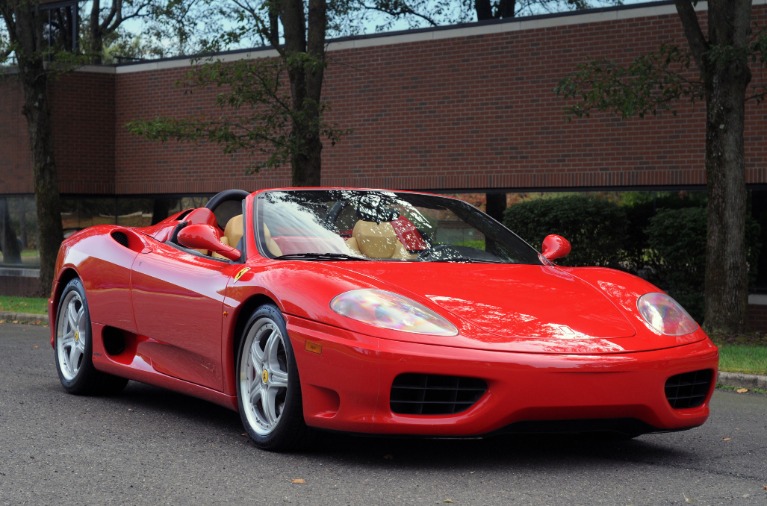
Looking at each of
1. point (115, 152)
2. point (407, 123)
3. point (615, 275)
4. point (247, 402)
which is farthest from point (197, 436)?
point (115, 152)

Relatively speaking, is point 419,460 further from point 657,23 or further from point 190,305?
point 657,23

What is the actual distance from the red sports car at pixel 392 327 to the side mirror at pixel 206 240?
1 centimetres

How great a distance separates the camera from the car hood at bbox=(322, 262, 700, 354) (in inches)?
199

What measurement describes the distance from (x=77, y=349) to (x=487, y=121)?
11921mm

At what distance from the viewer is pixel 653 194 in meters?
17.0

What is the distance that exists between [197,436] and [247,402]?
17.8 inches

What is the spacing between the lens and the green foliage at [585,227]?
1647cm

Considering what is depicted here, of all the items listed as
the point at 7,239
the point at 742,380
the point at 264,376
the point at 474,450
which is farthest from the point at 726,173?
the point at 7,239

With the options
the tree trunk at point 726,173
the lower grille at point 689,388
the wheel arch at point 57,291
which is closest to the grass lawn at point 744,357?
the tree trunk at point 726,173

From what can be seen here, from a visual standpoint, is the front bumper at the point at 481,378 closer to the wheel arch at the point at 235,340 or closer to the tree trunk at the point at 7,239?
the wheel arch at the point at 235,340

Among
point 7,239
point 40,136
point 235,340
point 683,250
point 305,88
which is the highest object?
point 305,88

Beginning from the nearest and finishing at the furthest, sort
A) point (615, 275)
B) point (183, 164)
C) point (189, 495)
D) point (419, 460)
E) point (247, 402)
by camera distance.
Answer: point (189, 495) → point (419, 460) → point (247, 402) → point (615, 275) → point (183, 164)

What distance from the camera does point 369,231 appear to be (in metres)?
6.34

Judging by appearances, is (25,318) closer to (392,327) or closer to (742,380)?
(742,380)
